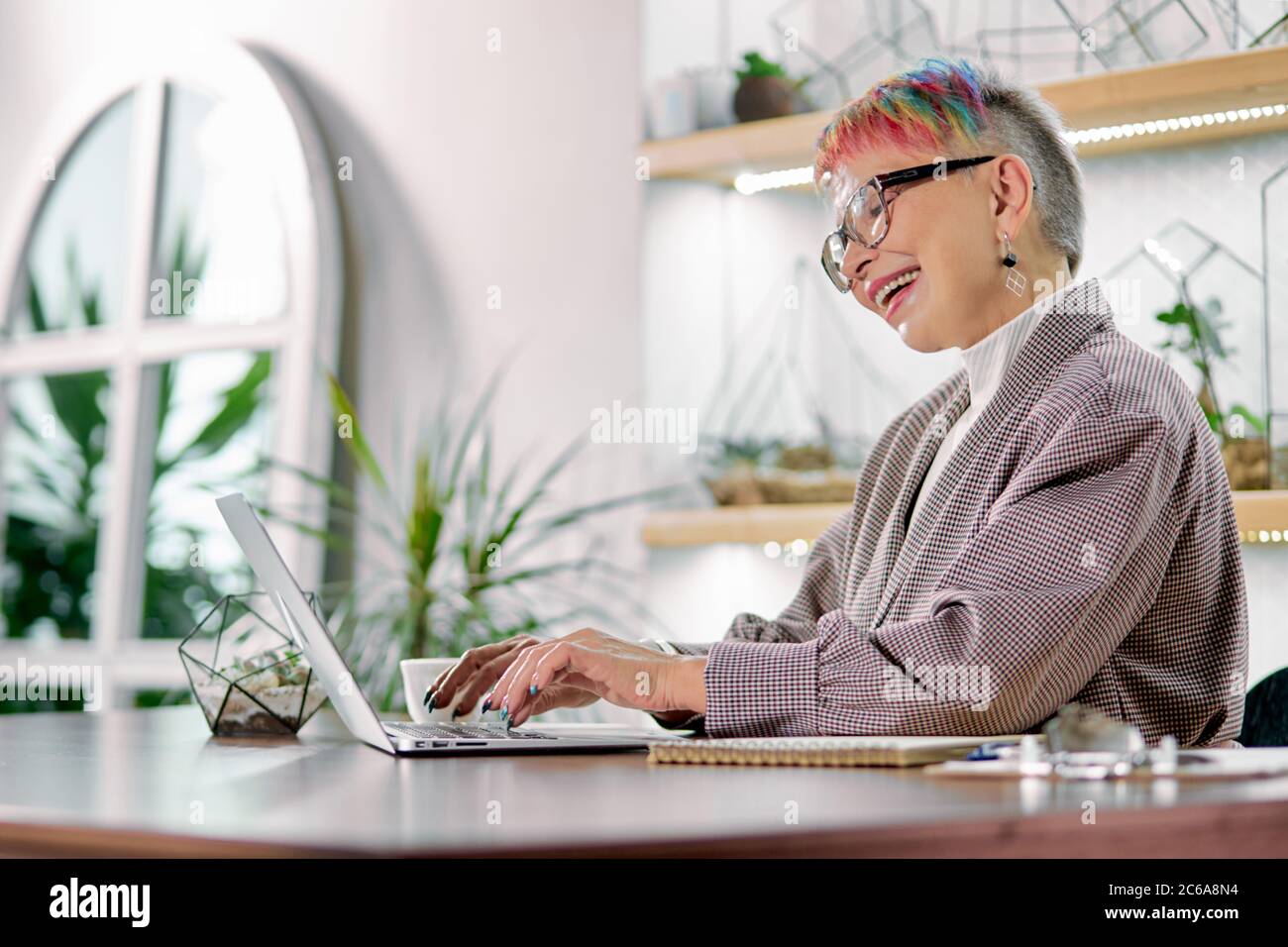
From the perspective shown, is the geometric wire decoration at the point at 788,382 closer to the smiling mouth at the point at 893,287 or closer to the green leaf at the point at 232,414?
the green leaf at the point at 232,414

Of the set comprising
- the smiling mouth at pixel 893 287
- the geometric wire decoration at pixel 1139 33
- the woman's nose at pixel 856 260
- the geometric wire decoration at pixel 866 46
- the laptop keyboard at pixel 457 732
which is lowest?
the laptop keyboard at pixel 457 732

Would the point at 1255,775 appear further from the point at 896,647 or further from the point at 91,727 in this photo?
the point at 91,727

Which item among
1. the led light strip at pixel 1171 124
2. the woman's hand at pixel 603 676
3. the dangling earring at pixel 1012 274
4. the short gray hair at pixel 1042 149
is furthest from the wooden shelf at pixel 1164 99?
the woman's hand at pixel 603 676

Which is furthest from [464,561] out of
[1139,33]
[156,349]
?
[1139,33]

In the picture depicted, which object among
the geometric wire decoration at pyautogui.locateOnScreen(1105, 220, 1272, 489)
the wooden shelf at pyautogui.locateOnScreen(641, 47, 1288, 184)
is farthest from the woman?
the geometric wire decoration at pyautogui.locateOnScreen(1105, 220, 1272, 489)

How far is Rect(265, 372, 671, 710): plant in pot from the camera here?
10.1 ft

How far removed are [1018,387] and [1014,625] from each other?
1.11 feet

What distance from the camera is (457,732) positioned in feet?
4.76

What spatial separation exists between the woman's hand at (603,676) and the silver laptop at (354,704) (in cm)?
3

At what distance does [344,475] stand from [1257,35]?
209 cm

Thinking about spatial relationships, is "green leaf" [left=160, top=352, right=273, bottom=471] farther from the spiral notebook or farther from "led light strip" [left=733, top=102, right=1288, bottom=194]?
the spiral notebook

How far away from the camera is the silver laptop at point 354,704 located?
1.33 metres

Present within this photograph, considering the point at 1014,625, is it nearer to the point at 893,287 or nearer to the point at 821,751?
the point at 821,751
